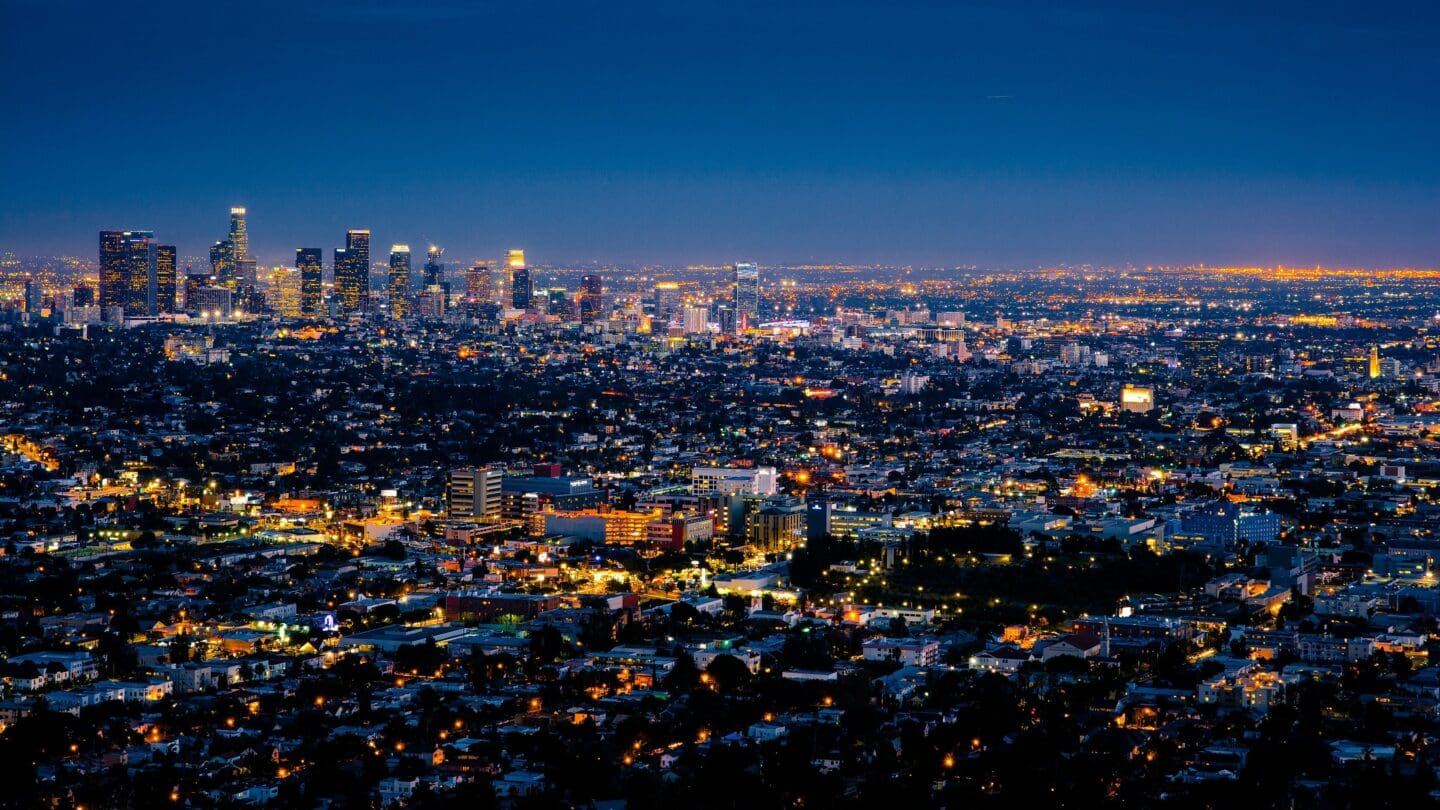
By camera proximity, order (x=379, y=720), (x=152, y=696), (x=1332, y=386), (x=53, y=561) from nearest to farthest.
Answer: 1. (x=379, y=720)
2. (x=152, y=696)
3. (x=53, y=561)
4. (x=1332, y=386)

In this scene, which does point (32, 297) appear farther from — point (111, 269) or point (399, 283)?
point (399, 283)

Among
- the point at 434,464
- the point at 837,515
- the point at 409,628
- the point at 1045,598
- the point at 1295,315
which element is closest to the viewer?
the point at 409,628

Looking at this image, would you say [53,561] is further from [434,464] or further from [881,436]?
[881,436]

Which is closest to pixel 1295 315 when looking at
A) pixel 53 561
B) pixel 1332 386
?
pixel 1332 386

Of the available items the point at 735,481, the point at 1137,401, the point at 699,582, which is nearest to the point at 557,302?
the point at 1137,401

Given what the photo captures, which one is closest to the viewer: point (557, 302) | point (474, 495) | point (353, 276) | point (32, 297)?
point (474, 495)

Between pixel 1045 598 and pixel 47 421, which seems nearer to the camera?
pixel 1045 598

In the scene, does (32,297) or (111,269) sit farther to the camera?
(32,297)
